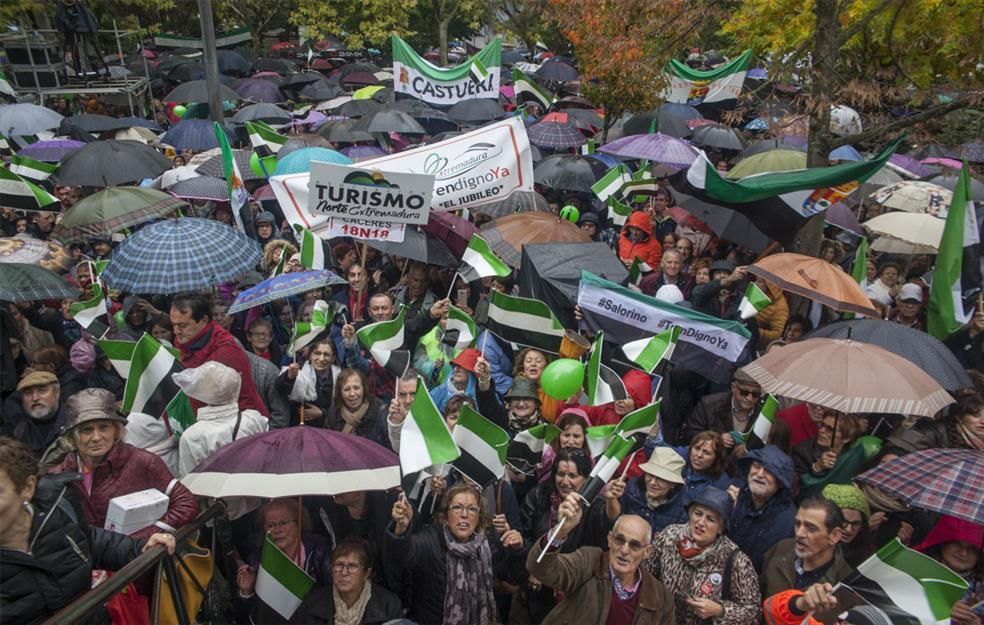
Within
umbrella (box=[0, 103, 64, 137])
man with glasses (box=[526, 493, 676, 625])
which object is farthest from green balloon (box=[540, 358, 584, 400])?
umbrella (box=[0, 103, 64, 137])

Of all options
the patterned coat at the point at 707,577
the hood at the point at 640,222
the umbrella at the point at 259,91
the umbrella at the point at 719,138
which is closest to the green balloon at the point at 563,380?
the patterned coat at the point at 707,577

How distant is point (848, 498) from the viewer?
13.9ft

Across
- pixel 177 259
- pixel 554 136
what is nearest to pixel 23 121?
pixel 554 136

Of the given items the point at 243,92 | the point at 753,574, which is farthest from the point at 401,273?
the point at 243,92

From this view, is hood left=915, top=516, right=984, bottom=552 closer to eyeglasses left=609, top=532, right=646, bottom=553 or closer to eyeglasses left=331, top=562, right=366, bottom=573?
eyeglasses left=609, top=532, right=646, bottom=553

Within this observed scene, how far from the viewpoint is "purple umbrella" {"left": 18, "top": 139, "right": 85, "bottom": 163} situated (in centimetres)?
1280

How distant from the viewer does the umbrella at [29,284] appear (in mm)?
5855

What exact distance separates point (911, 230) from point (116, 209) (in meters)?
8.33

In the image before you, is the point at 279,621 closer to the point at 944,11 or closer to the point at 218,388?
the point at 218,388

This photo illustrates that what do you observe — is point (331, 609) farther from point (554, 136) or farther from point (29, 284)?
point (554, 136)

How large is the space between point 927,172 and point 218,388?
11920mm

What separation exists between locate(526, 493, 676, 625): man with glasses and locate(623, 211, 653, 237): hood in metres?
6.03

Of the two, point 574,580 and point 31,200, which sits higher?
point 574,580

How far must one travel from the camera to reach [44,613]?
2.79m
